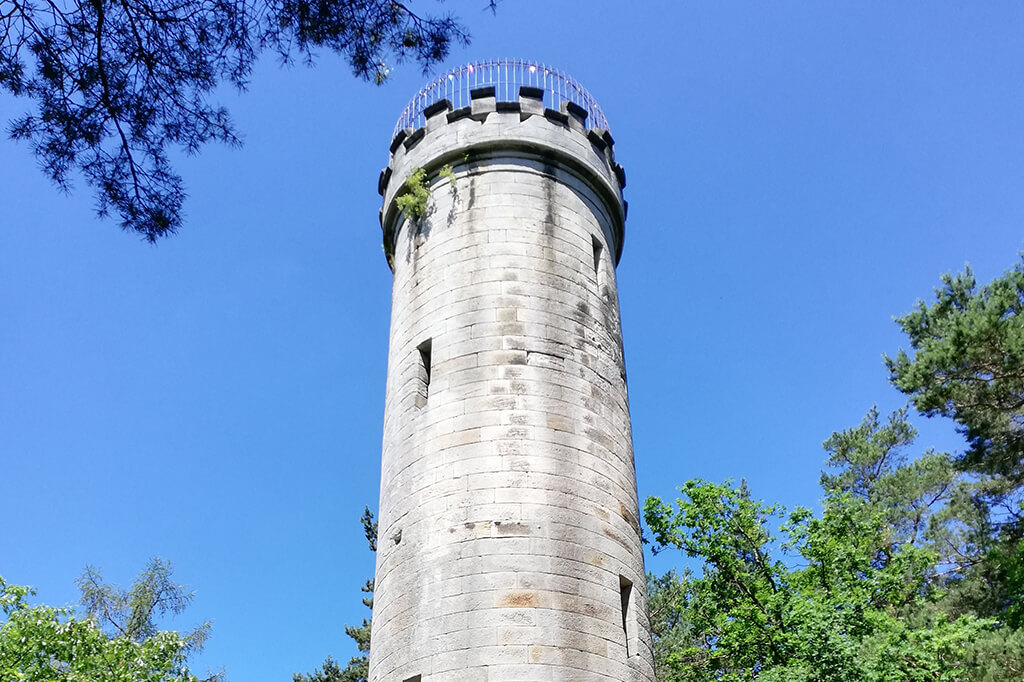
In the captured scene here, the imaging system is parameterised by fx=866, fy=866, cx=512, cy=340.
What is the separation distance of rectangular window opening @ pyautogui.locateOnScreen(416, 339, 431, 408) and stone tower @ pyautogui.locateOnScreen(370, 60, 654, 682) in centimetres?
2

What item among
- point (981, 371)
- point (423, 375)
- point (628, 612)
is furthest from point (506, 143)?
point (981, 371)

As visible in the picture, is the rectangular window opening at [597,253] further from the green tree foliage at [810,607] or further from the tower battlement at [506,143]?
the green tree foliage at [810,607]

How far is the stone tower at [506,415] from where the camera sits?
7.50m

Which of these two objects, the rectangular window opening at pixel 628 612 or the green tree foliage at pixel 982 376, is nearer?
the rectangular window opening at pixel 628 612

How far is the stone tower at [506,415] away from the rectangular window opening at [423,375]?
0.7 inches

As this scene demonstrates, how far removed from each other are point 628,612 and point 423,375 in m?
3.22

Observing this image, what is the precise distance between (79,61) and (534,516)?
5.25 m

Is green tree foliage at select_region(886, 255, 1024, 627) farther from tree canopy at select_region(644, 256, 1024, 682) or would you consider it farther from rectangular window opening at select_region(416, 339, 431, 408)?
rectangular window opening at select_region(416, 339, 431, 408)

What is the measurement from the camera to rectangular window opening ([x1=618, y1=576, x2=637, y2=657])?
7996 mm

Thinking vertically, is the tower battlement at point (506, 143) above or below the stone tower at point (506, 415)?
above

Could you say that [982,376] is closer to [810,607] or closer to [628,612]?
[810,607]

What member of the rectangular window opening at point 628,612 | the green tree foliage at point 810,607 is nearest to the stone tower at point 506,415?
the rectangular window opening at point 628,612

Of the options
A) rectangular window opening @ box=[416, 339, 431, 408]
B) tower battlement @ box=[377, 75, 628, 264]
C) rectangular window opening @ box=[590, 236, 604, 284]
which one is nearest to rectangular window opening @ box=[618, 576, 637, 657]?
rectangular window opening @ box=[416, 339, 431, 408]

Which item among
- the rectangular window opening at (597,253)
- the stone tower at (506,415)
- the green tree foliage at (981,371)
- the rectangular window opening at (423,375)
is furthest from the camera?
the green tree foliage at (981,371)
